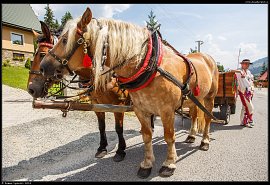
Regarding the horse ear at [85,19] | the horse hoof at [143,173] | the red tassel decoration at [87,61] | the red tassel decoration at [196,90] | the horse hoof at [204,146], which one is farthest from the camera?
the horse hoof at [204,146]

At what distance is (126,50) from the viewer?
2328 millimetres

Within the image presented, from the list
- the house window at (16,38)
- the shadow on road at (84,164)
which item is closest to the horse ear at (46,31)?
the shadow on road at (84,164)

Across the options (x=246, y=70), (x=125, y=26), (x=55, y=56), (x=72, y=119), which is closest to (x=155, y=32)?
(x=125, y=26)

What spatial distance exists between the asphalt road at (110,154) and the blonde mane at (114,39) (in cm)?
161

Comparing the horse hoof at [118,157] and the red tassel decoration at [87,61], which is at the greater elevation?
the red tassel decoration at [87,61]

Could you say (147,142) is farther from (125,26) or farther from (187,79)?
(125,26)

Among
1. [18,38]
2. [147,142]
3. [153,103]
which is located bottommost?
[147,142]

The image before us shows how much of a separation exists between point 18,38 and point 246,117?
24764mm

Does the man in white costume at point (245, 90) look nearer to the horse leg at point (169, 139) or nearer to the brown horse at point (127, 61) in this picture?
the brown horse at point (127, 61)

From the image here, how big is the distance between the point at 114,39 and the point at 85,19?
0.36 metres

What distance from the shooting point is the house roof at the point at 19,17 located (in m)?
21.8

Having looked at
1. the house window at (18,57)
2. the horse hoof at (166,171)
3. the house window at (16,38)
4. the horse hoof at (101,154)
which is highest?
the house window at (16,38)

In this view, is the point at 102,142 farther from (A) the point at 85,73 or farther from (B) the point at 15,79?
(B) the point at 15,79

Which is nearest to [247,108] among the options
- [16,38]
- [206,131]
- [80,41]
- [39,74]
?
[206,131]
